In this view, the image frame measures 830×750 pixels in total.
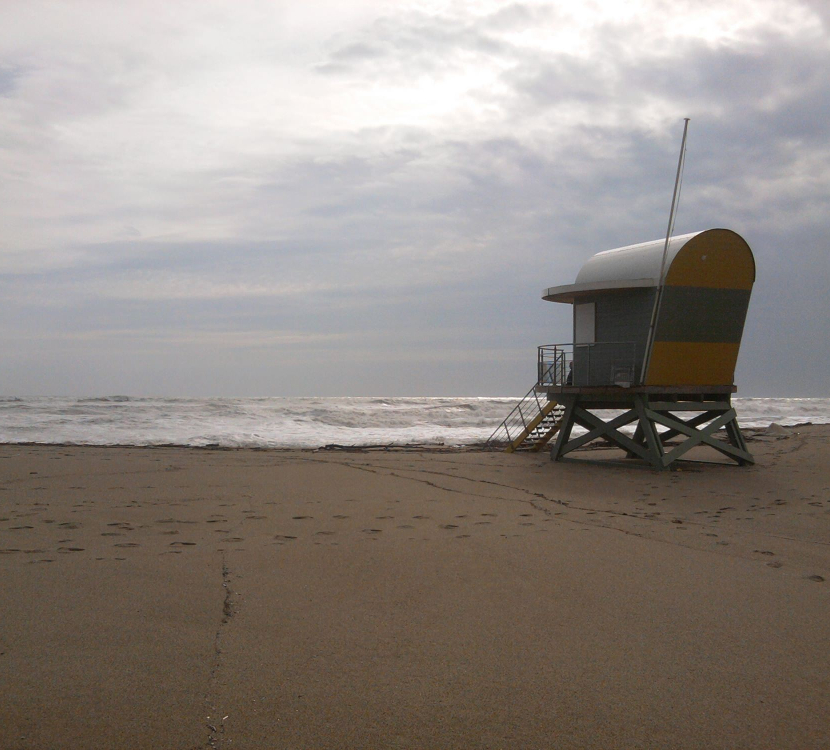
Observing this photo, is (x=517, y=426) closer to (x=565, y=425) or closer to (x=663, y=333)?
(x=565, y=425)

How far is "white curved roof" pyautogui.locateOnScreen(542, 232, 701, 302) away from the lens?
14281 mm

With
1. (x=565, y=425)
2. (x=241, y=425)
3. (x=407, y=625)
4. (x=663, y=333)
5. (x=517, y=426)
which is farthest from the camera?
(x=517, y=426)

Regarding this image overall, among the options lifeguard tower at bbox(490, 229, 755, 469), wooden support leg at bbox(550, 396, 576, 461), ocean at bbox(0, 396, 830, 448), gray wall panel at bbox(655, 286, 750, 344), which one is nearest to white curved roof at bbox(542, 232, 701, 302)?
lifeguard tower at bbox(490, 229, 755, 469)

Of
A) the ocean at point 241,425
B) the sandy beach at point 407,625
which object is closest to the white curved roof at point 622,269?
the sandy beach at point 407,625

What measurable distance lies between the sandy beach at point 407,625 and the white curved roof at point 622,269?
6013 millimetres

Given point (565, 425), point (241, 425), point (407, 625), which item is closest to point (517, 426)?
point (241, 425)

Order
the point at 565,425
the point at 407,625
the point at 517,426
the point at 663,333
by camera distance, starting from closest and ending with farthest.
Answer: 1. the point at 407,625
2. the point at 663,333
3. the point at 565,425
4. the point at 517,426

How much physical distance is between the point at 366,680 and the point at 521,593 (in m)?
1.92

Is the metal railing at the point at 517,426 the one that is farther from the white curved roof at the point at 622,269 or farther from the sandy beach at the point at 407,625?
the sandy beach at the point at 407,625

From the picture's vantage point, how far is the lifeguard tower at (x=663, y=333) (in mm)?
14248

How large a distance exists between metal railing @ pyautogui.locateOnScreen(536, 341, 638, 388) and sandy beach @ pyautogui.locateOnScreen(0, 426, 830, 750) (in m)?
5.59

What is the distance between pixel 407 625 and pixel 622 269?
11.8m

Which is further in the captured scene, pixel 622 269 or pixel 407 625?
pixel 622 269

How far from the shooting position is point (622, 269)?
1507 centimetres
